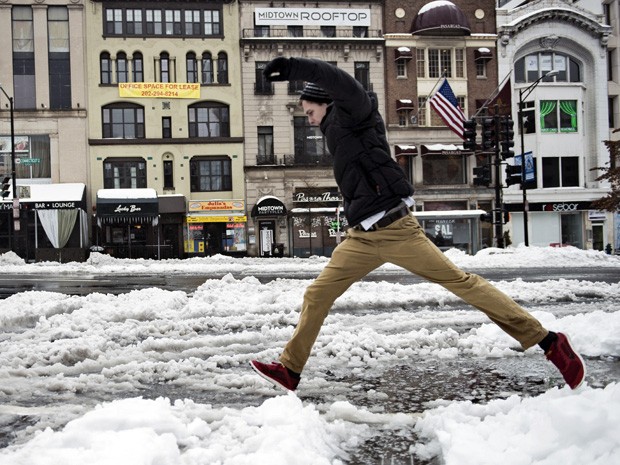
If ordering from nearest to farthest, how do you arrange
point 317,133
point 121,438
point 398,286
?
point 121,438 < point 398,286 < point 317,133

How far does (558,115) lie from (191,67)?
2441 cm

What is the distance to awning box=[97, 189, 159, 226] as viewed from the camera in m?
35.8

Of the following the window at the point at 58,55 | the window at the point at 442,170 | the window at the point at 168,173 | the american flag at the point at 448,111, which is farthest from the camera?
the window at the point at 442,170

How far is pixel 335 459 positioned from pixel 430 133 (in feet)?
128

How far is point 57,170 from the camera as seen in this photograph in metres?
37.3

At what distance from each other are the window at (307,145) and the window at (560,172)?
14.7 m

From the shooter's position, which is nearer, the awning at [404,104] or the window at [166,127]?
the window at [166,127]

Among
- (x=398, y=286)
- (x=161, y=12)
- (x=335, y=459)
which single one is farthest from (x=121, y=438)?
(x=161, y=12)

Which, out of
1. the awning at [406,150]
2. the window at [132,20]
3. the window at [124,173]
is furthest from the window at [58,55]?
the awning at [406,150]

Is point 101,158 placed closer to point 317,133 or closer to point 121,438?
point 317,133

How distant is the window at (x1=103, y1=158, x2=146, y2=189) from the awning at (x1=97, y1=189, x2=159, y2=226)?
4.71ft

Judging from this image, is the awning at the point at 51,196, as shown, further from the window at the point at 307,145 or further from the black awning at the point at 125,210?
the window at the point at 307,145

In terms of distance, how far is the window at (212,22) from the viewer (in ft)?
127

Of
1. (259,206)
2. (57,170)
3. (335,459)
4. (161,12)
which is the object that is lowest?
(335,459)
